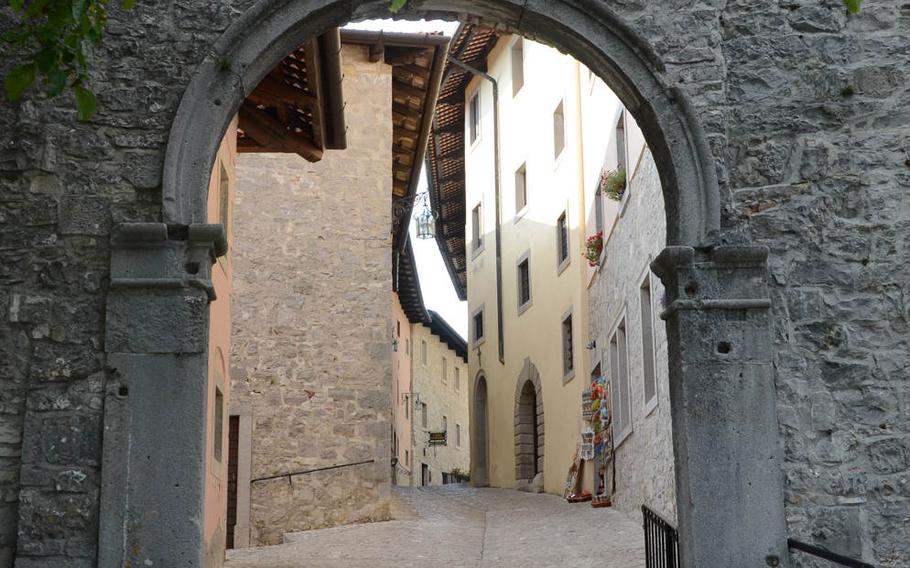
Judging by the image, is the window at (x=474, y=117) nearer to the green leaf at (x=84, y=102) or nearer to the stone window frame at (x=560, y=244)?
the stone window frame at (x=560, y=244)

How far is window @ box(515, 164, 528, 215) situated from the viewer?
27922 mm

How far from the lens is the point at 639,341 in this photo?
15320 millimetres

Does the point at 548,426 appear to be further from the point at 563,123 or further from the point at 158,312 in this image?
the point at 158,312

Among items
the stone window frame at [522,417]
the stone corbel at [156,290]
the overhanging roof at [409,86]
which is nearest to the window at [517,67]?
the stone window frame at [522,417]

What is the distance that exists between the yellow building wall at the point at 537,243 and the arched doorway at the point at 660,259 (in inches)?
450

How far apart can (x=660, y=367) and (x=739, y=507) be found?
6959 millimetres

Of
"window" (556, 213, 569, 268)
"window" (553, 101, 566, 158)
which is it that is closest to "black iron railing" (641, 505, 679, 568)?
"window" (556, 213, 569, 268)

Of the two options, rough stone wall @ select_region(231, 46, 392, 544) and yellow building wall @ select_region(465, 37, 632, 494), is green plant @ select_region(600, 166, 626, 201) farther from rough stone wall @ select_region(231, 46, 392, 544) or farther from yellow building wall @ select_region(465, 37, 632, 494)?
rough stone wall @ select_region(231, 46, 392, 544)

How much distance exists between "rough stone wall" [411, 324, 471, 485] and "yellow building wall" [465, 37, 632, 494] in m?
2.53

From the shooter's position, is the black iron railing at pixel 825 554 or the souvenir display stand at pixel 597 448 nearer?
the black iron railing at pixel 825 554

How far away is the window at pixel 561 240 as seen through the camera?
24.2 meters

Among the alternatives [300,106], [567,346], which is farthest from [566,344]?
[300,106]

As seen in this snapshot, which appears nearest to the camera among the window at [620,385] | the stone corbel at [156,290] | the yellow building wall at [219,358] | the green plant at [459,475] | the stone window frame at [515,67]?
the stone corbel at [156,290]

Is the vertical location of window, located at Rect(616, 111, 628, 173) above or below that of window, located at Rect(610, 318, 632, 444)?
above
